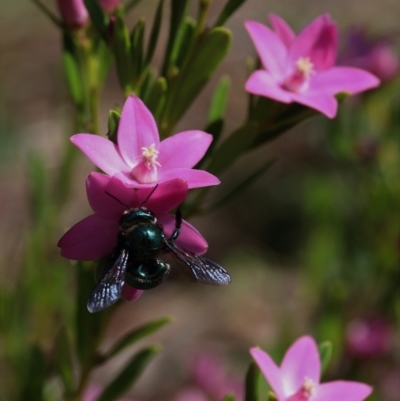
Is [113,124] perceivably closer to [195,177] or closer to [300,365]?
[195,177]

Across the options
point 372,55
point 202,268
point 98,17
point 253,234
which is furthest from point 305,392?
point 253,234

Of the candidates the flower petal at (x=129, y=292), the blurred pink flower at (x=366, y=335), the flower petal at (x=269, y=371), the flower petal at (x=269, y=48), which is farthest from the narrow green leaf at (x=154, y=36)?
the blurred pink flower at (x=366, y=335)

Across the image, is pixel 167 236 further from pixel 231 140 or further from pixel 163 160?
pixel 231 140

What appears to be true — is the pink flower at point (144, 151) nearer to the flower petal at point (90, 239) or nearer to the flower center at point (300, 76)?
the flower petal at point (90, 239)

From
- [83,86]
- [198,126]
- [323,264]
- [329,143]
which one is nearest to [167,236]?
[83,86]

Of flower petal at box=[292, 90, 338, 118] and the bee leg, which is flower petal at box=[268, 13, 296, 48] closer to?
flower petal at box=[292, 90, 338, 118]

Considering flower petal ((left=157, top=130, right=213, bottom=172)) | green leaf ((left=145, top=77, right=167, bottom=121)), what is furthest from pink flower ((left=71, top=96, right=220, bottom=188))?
green leaf ((left=145, top=77, right=167, bottom=121))
